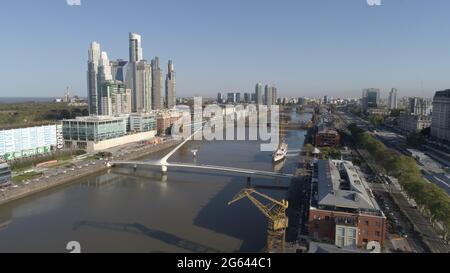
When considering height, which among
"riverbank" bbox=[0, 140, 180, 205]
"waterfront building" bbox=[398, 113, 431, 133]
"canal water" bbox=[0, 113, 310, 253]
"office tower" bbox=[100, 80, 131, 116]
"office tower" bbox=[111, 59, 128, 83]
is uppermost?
"office tower" bbox=[111, 59, 128, 83]

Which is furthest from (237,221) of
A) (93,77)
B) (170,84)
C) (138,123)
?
(170,84)

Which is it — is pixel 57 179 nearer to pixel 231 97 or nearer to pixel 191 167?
pixel 191 167

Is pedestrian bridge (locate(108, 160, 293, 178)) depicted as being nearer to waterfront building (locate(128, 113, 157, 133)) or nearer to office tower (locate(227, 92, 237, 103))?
waterfront building (locate(128, 113, 157, 133))

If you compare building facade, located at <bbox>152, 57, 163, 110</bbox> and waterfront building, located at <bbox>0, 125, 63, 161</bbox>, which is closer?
waterfront building, located at <bbox>0, 125, 63, 161</bbox>

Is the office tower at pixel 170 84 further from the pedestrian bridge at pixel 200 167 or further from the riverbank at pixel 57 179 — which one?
the pedestrian bridge at pixel 200 167

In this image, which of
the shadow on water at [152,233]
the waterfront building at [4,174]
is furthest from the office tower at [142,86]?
the shadow on water at [152,233]

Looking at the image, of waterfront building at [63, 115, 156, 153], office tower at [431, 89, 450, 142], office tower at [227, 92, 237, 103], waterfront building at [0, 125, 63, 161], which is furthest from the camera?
office tower at [227, 92, 237, 103]

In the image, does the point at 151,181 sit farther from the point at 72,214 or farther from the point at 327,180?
the point at 327,180

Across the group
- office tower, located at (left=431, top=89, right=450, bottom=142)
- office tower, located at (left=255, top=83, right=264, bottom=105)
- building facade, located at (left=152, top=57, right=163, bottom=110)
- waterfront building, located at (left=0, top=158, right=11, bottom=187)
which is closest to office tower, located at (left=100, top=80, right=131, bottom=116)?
building facade, located at (left=152, top=57, right=163, bottom=110)
